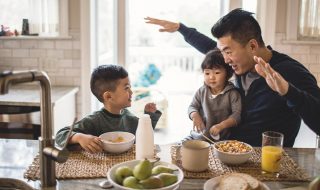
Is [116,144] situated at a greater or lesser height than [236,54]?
lesser

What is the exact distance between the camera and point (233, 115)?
221 centimetres

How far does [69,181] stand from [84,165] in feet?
0.48

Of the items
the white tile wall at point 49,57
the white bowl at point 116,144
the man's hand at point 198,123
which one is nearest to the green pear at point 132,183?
the white bowl at point 116,144

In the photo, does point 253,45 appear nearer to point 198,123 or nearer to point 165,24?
point 198,123

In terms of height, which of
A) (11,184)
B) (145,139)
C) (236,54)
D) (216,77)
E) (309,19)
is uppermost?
(309,19)

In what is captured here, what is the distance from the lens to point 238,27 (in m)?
2.12

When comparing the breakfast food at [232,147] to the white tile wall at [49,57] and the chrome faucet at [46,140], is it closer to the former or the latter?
the chrome faucet at [46,140]

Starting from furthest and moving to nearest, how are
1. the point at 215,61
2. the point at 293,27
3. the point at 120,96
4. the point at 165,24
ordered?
1. the point at 293,27
2. the point at 165,24
3. the point at 215,61
4. the point at 120,96

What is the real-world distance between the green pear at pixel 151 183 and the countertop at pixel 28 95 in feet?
5.97

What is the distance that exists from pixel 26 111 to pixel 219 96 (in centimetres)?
146

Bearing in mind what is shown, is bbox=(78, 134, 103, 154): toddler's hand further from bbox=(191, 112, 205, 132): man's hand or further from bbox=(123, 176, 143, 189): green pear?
bbox=(191, 112, 205, 132): man's hand

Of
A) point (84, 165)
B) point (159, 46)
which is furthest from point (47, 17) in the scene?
point (159, 46)

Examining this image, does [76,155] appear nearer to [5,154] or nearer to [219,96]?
[5,154]

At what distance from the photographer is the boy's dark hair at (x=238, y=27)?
6.95ft
